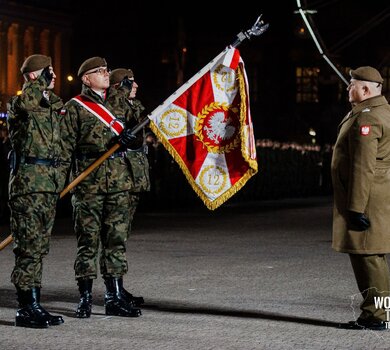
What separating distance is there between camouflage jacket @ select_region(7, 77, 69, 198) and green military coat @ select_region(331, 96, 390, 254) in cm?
208

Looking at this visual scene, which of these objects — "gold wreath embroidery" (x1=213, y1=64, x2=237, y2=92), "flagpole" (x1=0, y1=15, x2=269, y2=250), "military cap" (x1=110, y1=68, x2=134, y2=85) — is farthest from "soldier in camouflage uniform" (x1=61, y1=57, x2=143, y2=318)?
"gold wreath embroidery" (x1=213, y1=64, x2=237, y2=92)

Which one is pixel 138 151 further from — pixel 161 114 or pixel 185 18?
pixel 185 18

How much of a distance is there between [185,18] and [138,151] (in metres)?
72.1

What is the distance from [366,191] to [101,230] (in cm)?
224

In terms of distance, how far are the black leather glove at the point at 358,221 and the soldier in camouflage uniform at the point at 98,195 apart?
187 centimetres

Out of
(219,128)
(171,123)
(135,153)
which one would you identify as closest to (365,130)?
(219,128)

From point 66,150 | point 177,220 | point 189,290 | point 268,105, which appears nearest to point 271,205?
point 177,220

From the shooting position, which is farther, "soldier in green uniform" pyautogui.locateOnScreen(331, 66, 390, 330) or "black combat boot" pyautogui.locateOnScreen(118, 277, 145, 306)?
"black combat boot" pyautogui.locateOnScreen(118, 277, 145, 306)

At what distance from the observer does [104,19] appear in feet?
301

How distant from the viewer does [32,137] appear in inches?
387

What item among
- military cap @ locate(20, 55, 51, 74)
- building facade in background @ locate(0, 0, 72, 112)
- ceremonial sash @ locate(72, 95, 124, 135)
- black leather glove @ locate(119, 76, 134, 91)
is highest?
building facade in background @ locate(0, 0, 72, 112)

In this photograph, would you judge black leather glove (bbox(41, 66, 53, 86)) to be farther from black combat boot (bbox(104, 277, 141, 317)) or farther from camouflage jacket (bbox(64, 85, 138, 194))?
black combat boot (bbox(104, 277, 141, 317))

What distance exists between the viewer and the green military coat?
31.0 feet

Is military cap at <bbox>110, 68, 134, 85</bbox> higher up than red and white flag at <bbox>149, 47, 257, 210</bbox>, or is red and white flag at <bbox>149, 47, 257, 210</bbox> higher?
military cap at <bbox>110, 68, 134, 85</bbox>
